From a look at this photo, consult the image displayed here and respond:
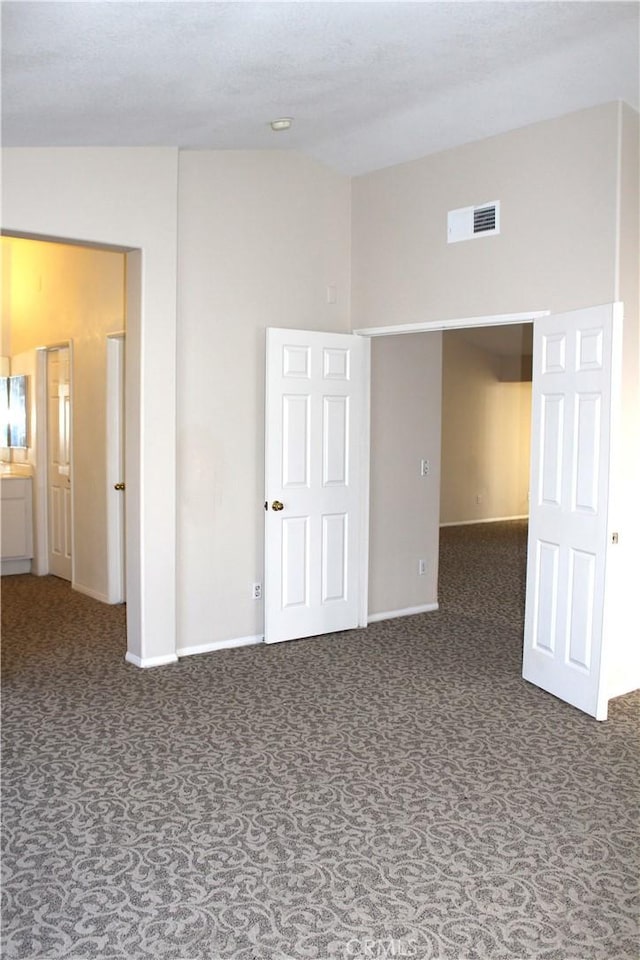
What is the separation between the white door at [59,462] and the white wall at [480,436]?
583cm

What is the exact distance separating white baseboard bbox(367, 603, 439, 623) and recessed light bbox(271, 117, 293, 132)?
140 inches

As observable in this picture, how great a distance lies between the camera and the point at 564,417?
476cm

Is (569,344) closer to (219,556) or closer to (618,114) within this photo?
(618,114)

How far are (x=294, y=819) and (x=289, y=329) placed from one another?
3.49 m

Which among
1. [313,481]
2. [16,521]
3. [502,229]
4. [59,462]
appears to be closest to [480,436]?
[59,462]

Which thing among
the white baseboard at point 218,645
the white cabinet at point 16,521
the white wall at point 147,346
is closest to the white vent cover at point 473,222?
the white wall at point 147,346

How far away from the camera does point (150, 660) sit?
17.6 feet

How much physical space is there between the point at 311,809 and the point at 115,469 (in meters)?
4.10

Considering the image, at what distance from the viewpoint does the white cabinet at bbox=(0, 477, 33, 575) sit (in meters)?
8.12

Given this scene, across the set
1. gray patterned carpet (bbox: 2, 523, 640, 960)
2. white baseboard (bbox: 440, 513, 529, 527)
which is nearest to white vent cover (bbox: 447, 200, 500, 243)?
gray patterned carpet (bbox: 2, 523, 640, 960)

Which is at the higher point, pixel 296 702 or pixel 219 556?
pixel 219 556

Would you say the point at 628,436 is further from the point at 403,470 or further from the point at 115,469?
the point at 115,469

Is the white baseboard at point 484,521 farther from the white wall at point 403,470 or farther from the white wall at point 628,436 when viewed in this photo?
the white wall at point 628,436

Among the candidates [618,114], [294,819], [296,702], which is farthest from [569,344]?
[294,819]
